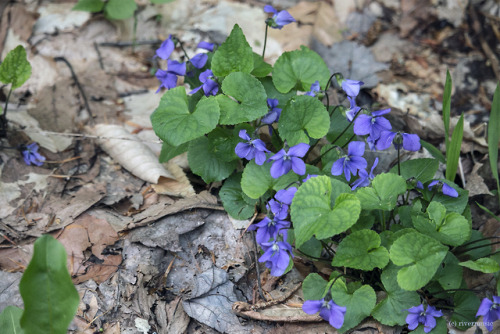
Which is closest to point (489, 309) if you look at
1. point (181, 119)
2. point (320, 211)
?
point (320, 211)

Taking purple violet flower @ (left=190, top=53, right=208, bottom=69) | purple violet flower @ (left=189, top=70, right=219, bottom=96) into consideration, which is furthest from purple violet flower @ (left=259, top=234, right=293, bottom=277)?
purple violet flower @ (left=190, top=53, right=208, bottom=69)


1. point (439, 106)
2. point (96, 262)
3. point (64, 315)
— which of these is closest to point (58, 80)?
point (96, 262)

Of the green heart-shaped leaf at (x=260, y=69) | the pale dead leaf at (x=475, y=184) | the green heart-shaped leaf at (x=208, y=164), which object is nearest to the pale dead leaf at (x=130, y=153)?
the green heart-shaped leaf at (x=208, y=164)

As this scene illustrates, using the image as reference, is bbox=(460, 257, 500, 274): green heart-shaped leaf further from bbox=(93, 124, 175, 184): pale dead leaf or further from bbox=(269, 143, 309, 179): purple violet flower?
bbox=(93, 124, 175, 184): pale dead leaf

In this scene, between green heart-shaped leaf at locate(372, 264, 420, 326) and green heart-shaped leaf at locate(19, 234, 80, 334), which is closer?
green heart-shaped leaf at locate(19, 234, 80, 334)

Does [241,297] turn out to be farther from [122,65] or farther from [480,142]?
[122,65]

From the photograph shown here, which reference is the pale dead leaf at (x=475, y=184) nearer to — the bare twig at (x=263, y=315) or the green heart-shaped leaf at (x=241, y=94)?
the bare twig at (x=263, y=315)
